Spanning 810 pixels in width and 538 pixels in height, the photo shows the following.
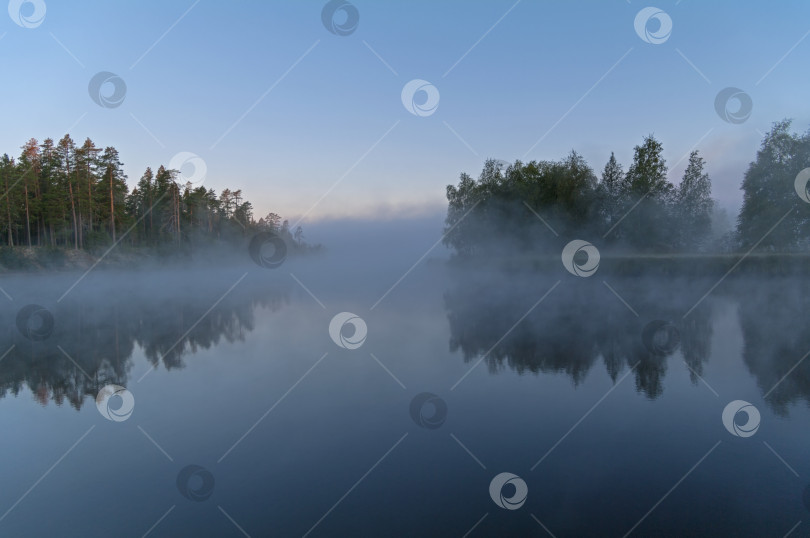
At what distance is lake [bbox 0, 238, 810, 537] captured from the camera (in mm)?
9141

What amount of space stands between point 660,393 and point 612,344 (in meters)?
8.24

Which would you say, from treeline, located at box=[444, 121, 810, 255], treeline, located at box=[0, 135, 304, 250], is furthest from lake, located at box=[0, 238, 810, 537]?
treeline, located at box=[0, 135, 304, 250]

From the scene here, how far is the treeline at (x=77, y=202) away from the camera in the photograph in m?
74.4

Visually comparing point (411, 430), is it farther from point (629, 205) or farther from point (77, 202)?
point (77, 202)

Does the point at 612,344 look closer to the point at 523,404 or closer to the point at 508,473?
the point at 523,404

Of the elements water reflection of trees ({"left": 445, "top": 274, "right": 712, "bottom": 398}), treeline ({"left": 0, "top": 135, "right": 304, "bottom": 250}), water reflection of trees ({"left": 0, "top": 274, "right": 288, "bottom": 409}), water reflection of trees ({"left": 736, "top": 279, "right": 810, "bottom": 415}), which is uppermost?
treeline ({"left": 0, "top": 135, "right": 304, "bottom": 250})

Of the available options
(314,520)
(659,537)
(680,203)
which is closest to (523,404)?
(659,537)

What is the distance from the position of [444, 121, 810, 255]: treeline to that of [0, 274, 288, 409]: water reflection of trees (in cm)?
4648

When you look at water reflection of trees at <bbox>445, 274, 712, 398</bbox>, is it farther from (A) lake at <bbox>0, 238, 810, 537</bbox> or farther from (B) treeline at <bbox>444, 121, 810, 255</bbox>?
(B) treeline at <bbox>444, 121, 810, 255</bbox>

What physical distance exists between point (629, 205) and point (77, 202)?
302 feet

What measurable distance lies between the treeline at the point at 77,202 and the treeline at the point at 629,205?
62.8m

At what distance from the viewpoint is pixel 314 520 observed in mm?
8953

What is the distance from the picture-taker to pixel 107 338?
1079 inches

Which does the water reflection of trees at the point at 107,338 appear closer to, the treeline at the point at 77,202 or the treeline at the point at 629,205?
the treeline at the point at 77,202
